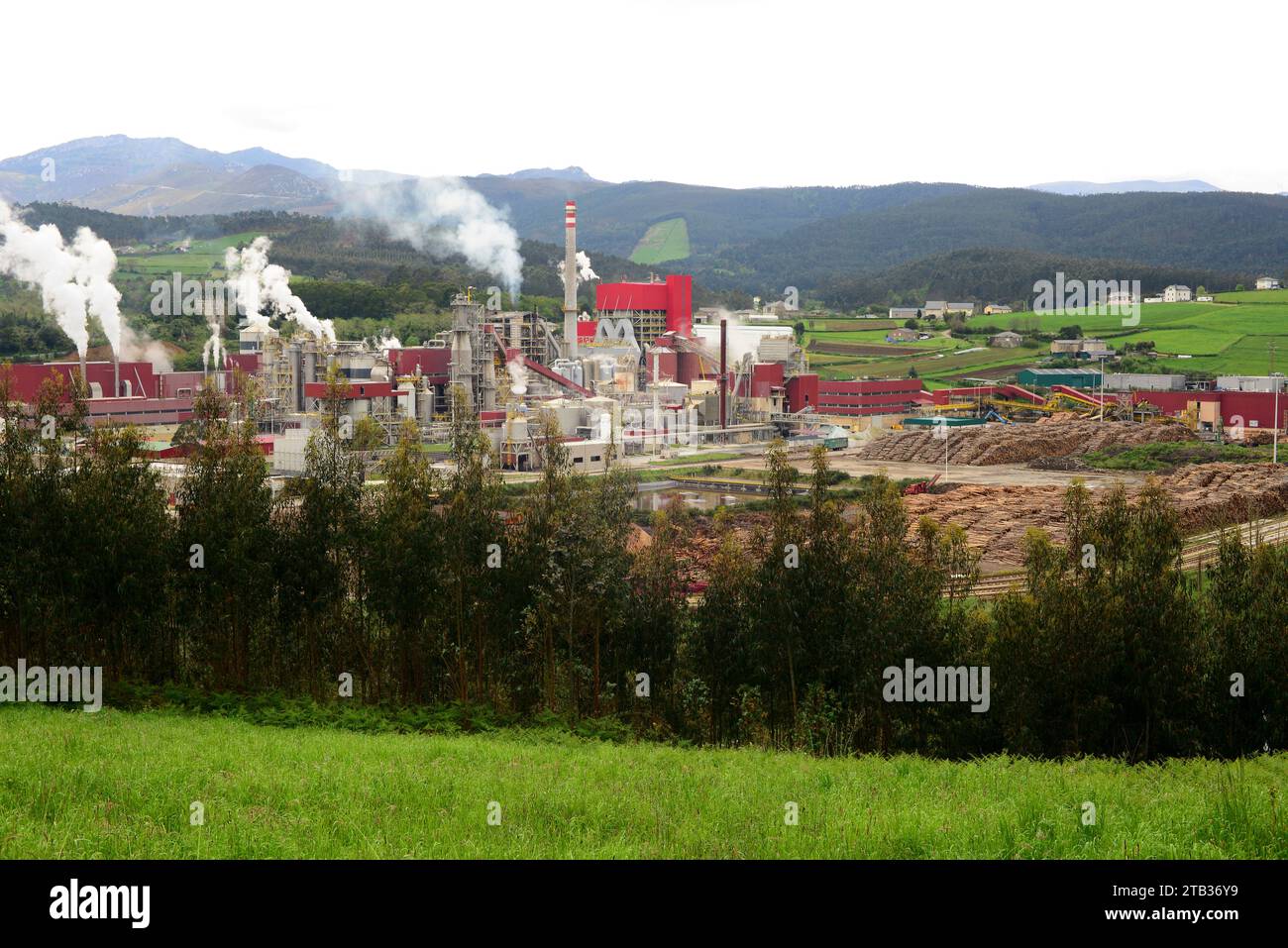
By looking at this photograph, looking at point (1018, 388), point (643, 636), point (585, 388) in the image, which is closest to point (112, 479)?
point (643, 636)

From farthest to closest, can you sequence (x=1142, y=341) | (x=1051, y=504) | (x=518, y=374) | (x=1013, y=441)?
(x=1142, y=341) → (x=518, y=374) → (x=1013, y=441) → (x=1051, y=504)

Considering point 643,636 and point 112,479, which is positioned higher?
point 112,479

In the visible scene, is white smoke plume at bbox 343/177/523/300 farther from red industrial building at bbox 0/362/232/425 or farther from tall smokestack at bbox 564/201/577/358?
red industrial building at bbox 0/362/232/425

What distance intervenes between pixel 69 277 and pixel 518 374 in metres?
27.6

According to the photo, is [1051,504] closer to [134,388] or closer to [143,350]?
[134,388]

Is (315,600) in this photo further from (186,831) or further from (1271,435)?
(1271,435)

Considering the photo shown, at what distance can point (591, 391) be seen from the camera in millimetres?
66750

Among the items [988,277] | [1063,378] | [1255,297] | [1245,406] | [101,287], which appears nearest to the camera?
[1245,406]

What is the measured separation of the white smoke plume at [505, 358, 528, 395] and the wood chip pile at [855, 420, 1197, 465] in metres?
17.4

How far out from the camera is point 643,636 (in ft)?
56.2

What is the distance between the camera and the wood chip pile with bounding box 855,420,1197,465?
187 feet

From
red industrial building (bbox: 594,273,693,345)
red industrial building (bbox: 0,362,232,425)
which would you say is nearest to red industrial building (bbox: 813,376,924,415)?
red industrial building (bbox: 594,273,693,345)

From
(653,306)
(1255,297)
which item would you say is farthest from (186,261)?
(1255,297)

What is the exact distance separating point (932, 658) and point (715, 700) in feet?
9.53
